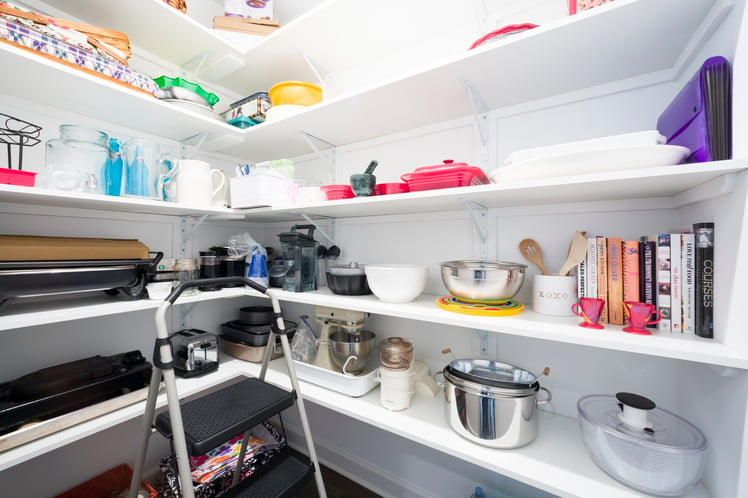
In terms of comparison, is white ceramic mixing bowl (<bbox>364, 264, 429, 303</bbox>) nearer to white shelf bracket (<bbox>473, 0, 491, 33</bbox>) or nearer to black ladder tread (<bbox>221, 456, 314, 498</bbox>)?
black ladder tread (<bbox>221, 456, 314, 498</bbox>)

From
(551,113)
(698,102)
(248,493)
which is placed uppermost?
(551,113)

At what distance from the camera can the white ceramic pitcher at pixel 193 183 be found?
4.48 feet

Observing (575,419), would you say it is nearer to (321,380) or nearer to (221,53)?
(321,380)

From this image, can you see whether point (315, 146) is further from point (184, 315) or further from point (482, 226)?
point (184, 315)

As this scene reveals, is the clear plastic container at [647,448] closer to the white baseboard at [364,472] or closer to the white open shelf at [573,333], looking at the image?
the white open shelf at [573,333]

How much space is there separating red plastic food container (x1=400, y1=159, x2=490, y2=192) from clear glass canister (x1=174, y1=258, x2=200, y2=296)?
1180mm

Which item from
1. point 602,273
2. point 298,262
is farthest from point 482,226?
point 298,262

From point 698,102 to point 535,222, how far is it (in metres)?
0.54

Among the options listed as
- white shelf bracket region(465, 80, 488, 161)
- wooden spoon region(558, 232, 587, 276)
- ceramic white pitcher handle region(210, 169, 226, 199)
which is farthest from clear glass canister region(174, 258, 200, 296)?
wooden spoon region(558, 232, 587, 276)

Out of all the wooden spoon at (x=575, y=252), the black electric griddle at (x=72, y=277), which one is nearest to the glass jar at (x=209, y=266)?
the black electric griddle at (x=72, y=277)

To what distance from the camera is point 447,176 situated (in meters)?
1.00

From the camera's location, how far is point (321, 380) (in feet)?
4.46

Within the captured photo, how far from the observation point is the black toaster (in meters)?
1.45

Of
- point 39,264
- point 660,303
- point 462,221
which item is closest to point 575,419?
point 660,303
